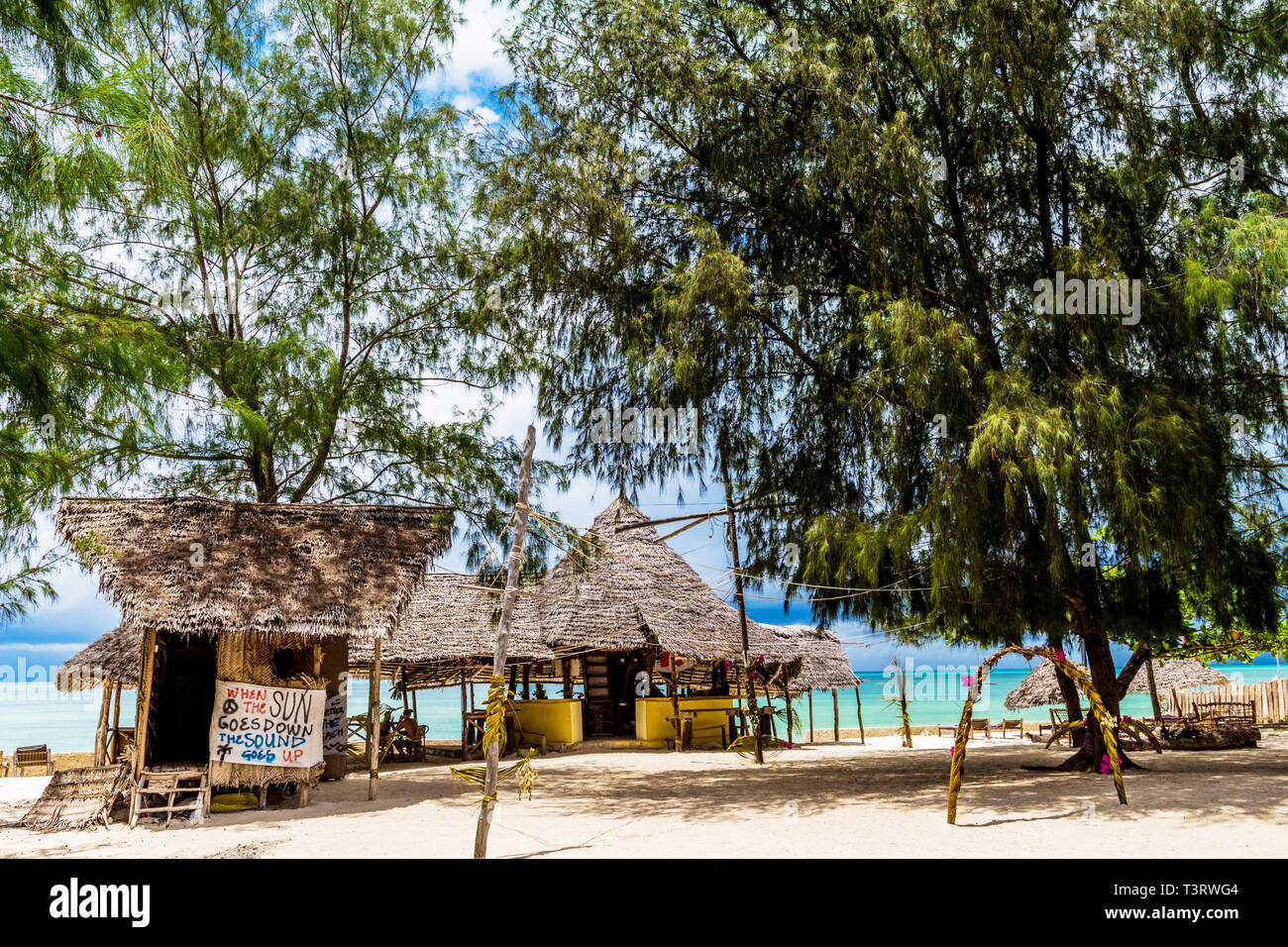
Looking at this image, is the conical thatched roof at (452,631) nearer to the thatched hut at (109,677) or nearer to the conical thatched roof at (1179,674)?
the thatched hut at (109,677)

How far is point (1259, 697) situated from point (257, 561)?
2746 centimetres

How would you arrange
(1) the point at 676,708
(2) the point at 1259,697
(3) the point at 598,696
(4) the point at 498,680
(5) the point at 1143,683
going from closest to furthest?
(4) the point at 498,680
(1) the point at 676,708
(3) the point at 598,696
(2) the point at 1259,697
(5) the point at 1143,683

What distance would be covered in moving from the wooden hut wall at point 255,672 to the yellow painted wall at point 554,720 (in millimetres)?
8106

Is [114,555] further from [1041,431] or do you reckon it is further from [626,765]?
[1041,431]

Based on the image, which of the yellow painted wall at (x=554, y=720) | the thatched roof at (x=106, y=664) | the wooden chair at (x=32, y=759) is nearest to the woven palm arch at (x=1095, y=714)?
the thatched roof at (x=106, y=664)

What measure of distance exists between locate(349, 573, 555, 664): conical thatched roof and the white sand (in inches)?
140

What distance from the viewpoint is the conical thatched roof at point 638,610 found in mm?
18219

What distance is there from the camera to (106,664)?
1305cm

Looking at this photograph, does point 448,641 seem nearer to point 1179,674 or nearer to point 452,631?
point 452,631

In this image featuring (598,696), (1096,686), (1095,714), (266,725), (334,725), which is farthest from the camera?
(598,696)

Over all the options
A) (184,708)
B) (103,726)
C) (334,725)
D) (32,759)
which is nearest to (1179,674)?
(334,725)

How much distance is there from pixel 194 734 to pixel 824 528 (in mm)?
8825
